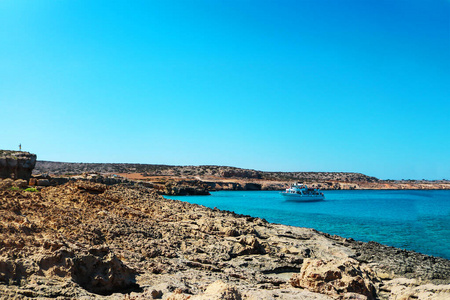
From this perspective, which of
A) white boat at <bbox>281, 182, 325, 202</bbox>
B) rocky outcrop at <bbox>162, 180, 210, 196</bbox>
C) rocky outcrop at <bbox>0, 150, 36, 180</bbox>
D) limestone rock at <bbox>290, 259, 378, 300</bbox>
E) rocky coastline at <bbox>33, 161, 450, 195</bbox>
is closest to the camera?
limestone rock at <bbox>290, 259, 378, 300</bbox>

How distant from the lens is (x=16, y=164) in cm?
2380

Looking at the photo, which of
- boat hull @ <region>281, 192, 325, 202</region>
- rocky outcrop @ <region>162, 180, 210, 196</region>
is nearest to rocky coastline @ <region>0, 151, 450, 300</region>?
rocky outcrop @ <region>162, 180, 210, 196</region>

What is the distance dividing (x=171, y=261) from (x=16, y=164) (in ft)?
64.7

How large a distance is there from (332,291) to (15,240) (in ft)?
21.3

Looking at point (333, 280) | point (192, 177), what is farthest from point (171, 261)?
point (192, 177)

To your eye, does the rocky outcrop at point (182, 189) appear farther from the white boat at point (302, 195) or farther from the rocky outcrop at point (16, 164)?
the rocky outcrop at point (16, 164)

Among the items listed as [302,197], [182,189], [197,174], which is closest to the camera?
[302,197]

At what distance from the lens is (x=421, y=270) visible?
13430 mm

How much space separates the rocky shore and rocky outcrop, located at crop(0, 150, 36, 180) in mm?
7986

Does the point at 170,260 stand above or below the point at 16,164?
below

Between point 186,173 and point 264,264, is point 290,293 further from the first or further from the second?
point 186,173

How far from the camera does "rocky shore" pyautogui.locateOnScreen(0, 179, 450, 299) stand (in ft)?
19.4

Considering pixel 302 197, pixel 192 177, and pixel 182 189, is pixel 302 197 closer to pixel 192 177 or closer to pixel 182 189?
pixel 182 189

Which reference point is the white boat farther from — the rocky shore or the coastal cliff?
the rocky shore
